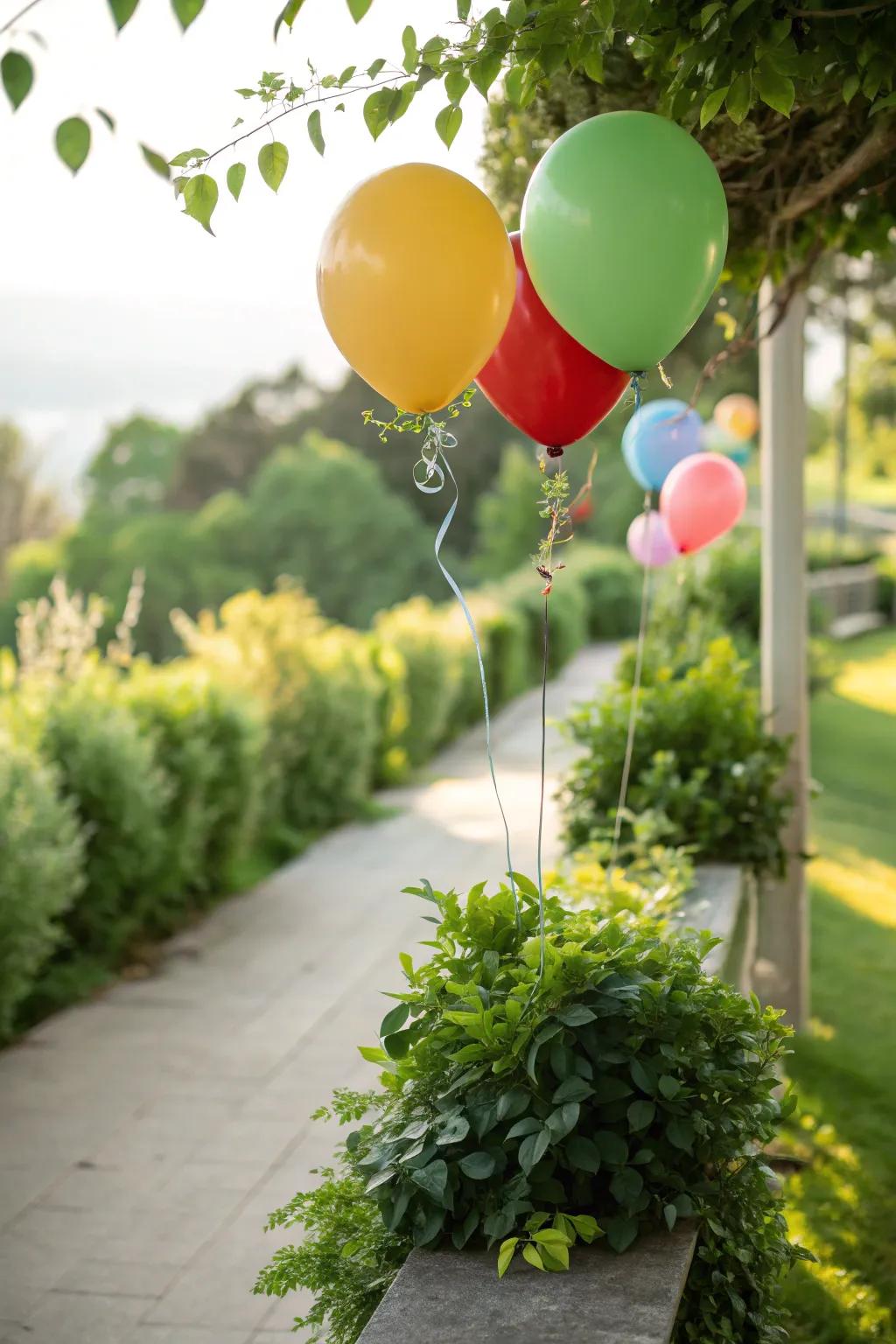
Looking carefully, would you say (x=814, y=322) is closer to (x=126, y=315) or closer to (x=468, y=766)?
(x=468, y=766)

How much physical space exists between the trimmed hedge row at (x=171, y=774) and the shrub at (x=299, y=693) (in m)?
0.01

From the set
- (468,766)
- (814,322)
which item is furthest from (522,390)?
(814,322)

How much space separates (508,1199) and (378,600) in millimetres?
43069

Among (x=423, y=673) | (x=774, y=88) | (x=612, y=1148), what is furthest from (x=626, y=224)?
(x=423, y=673)

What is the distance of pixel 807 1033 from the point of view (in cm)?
466

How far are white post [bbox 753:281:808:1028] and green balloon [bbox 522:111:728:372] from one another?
7.27 feet

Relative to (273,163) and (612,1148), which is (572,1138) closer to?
(612,1148)

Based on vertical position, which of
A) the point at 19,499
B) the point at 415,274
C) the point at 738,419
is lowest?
the point at 415,274

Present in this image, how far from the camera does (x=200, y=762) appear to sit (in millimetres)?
5996

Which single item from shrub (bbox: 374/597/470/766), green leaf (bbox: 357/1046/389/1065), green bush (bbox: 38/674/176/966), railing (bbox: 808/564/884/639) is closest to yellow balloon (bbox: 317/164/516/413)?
green leaf (bbox: 357/1046/389/1065)

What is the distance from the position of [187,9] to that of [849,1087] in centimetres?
399

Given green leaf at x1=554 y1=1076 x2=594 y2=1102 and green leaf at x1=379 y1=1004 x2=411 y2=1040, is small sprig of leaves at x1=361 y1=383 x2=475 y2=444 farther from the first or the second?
green leaf at x1=554 y1=1076 x2=594 y2=1102

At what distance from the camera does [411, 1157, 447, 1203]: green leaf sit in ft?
5.66

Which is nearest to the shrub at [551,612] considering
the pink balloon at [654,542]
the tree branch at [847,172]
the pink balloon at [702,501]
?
the pink balloon at [654,542]
